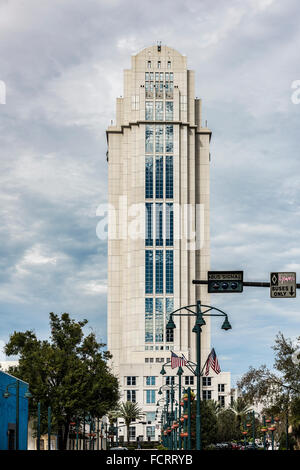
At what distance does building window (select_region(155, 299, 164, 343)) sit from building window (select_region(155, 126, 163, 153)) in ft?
128

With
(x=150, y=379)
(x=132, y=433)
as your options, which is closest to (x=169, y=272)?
(x=150, y=379)

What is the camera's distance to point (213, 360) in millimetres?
51219

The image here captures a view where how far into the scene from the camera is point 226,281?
3130cm

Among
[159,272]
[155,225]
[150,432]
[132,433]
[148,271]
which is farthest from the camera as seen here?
[155,225]

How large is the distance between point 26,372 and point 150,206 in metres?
104

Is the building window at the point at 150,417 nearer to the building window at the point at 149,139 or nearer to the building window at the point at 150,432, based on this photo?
the building window at the point at 150,432

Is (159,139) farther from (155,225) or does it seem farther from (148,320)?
(148,320)

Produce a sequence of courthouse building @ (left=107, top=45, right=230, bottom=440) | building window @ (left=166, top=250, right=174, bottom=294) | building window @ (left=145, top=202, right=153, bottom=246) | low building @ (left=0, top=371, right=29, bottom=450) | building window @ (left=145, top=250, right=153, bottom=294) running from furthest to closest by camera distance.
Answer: building window @ (left=145, top=202, right=153, bottom=246) < building window @ (left=166, top=250, right=174, bottom=294) < building window @ (left=145, top=250, right=153, bottom=294) < courthouse building @ (left=107, top=45, right=230, bottom=440) < low building @ (left=0, top=371, right=29, bottom=450)

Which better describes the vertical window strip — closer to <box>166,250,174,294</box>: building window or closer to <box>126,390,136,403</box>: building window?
<box>166,250,174,294</box>: building window

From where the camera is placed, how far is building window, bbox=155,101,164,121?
186 metres

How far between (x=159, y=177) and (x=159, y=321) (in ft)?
120

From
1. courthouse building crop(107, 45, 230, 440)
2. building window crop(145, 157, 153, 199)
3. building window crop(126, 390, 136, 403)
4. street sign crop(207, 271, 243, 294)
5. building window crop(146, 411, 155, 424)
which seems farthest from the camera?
building window crop(145, 157, 153, 199)

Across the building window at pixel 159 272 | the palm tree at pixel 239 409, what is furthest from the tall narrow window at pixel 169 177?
the palm tree at pixel 239 409

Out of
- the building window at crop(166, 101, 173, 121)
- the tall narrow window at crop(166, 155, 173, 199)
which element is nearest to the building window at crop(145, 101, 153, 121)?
the building window at crop(166, 101, 173, 121)
